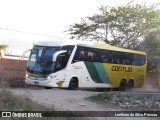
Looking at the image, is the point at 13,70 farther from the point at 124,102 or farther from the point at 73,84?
the point at 124,102

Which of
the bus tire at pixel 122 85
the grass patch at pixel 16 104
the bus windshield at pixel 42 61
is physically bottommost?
the bus tire at pixel 122 85

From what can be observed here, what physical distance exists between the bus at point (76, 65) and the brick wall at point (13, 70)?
404 cm

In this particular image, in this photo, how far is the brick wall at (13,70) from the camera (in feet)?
82.1

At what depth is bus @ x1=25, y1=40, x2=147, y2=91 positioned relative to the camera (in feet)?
67.5

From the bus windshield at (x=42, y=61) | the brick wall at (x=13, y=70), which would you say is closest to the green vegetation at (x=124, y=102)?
the bus windshield at (x=42, y=61)

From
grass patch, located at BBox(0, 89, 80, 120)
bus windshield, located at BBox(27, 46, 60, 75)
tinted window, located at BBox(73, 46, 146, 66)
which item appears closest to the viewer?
grass patch, located at BBox(0, 89, 80, 120)

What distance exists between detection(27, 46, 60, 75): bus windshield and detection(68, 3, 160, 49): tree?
13.6 metres

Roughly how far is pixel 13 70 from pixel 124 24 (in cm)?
1278

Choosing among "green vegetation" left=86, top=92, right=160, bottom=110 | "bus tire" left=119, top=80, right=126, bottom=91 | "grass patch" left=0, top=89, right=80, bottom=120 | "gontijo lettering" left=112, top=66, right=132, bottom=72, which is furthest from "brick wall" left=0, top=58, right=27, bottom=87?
"grass patch" left=0, top=89, right=80, bottom=120

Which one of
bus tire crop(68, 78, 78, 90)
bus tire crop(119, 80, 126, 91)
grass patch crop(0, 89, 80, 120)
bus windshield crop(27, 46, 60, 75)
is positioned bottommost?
bus tire crop(119, 80, 126, 91)

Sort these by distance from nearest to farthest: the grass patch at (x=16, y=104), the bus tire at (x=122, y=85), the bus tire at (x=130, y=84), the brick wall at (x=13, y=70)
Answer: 1. the grass patch at (x=16, y=104)
2. the brick wall at (x=13, y=70)
3. the bus tire at (x=122, y=85)
4. the bus tire at (x=130, y=84)

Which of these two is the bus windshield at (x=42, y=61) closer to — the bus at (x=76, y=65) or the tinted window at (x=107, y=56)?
the bus at (x=76, y=65)

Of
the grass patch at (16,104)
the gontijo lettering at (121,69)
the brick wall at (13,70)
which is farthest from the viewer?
the gontijo lettering at (121,69)

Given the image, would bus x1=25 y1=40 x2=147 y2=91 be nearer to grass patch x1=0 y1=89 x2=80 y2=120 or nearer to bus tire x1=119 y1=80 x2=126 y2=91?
bus tire x1=119 y1=80 x2=126 y2=91
